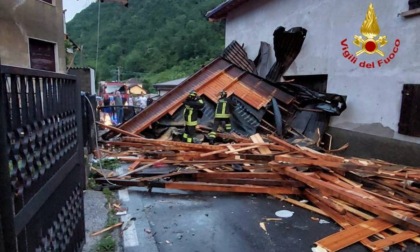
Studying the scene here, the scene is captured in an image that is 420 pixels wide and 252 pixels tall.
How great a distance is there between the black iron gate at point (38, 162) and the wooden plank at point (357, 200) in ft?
10.6

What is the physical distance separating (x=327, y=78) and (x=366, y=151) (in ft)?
8.38

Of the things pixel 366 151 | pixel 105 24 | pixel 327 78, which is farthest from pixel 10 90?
pixel 105 24

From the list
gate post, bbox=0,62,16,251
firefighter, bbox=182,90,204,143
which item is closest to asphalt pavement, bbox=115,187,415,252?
gate post, bbox=0,62,16,251

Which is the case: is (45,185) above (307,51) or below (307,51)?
below

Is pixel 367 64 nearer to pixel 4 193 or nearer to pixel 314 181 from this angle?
pixel 314 181

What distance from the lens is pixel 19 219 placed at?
148cm

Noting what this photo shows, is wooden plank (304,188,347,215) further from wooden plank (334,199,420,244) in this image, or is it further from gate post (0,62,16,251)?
gate post (0,62,16,251)

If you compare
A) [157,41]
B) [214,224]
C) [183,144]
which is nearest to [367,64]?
[183,144]

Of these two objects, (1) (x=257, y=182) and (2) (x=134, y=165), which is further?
(2) (x=134, y=165)

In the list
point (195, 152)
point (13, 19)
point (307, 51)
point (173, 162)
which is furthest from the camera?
point (13, 19)

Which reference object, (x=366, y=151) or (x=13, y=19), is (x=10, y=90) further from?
(x=13, y=19)

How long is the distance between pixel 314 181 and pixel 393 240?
4.24 ft

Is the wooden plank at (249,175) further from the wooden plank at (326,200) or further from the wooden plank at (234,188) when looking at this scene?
the wooden plank at (326,200)

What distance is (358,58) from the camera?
752 cm
